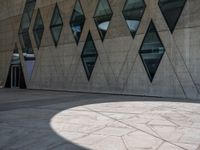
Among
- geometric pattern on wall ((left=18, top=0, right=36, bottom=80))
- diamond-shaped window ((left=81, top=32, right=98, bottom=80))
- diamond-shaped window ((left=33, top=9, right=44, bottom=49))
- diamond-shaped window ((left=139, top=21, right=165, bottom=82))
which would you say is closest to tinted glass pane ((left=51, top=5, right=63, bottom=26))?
diamond-shaped window ((left=33, top=9, right=44, bottom=49))

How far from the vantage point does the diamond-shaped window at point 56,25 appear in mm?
20734

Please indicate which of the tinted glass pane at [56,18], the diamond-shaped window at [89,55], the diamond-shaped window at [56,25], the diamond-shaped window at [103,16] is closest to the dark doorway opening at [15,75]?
the diamond-shaped window at [56,25]

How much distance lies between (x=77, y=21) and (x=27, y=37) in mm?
6362

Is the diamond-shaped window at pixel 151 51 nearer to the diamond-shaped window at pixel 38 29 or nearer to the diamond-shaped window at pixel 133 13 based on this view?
the diamond-shaped window at pixel 133 13

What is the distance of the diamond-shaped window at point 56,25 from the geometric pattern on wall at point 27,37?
306cm

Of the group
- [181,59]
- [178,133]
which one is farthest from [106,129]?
[181,59]

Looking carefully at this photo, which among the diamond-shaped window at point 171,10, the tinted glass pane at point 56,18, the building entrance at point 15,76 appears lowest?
the building entrance at point 15,76

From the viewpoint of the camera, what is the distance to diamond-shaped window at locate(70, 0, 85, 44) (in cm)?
1917

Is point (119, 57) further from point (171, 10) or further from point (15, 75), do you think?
point (15, 75)

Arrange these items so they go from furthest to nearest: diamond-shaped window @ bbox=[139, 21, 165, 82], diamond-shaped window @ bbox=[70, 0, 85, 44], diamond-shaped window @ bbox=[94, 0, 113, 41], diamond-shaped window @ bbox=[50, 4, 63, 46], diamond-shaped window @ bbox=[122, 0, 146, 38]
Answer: diamond-shaped window @ bbox=[50, 4, 63, 46] < diamond-shaped window @ bbox=[70, 0, 85, 44] < diamond-shaped window @ bbox=[94, 0, 113, 41] < diamond-shaped window @ bbox=[122, 0, 146, 38] < diamond-shaped window @ bbox=[139, 21, 165, 82]

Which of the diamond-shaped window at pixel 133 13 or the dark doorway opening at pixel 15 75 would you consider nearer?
the diamond-shaped window at pixel 133 13

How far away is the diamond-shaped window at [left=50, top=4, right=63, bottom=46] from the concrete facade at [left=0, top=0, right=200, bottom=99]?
40 cm

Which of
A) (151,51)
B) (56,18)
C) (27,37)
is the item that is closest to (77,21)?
(56,18)

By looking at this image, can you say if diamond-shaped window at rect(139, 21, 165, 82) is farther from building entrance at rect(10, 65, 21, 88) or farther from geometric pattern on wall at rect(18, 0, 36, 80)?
building entrance at rect(10, 65, 21, 88)
